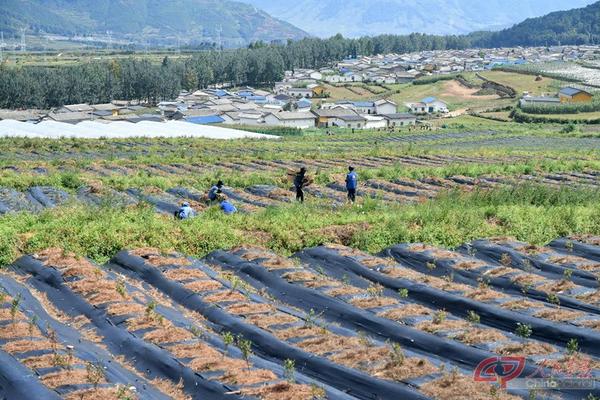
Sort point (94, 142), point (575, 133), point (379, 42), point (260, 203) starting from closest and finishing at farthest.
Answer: point (260, 203) → point (94, 142) → point (575, 133) → point (379, 42)

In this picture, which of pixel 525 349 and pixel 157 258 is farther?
pixel 157 258

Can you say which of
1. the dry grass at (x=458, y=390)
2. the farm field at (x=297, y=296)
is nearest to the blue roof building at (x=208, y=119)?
the farm field at (x=297, y=296)

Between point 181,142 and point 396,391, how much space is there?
2414 centimetres

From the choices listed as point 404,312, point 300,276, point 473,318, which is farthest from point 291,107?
point 473,318

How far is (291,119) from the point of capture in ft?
201

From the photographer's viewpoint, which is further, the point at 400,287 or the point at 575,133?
→ the point at 575,133

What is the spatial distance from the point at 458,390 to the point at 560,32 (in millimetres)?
199237

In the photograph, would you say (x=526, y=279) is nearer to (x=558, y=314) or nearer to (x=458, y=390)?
(x=558, y=314)

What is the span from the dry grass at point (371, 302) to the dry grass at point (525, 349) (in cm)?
152

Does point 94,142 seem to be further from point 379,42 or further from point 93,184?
point 379,42

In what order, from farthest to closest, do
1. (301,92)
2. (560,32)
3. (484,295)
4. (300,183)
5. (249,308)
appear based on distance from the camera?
(560,32) → (301,92) → (300,183) → (484,295) → (249,308)

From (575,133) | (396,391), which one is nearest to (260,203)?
(396,391)

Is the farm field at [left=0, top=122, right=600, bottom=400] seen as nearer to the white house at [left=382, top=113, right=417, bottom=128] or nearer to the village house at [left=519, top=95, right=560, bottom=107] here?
the white house at [left=382, top=113, right=417, bottom=128]

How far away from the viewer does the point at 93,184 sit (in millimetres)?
15602
